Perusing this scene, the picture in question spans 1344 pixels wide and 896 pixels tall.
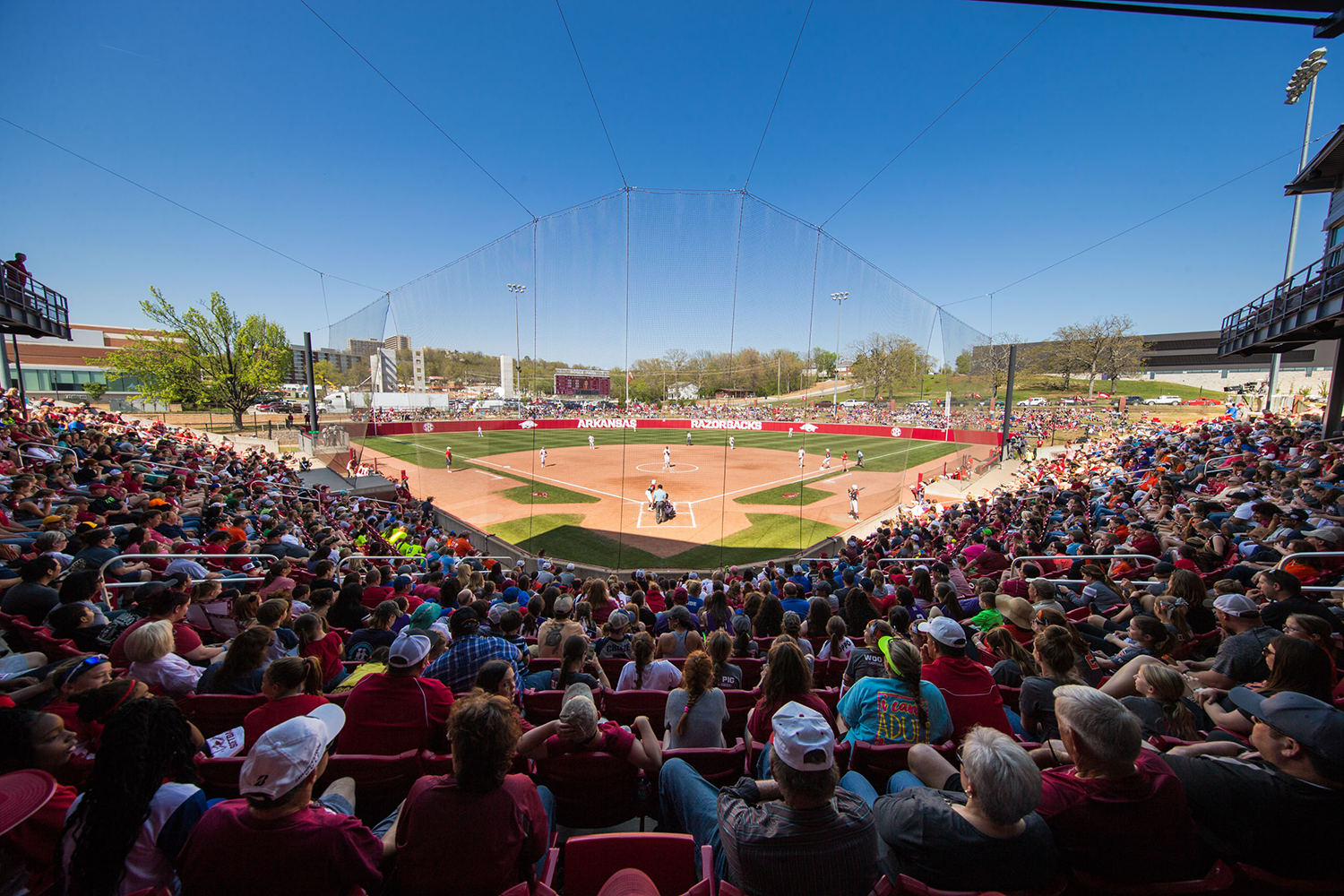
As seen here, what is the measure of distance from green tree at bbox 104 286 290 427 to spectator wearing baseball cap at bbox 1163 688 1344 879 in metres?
60.0

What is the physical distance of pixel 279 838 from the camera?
5.97 ft

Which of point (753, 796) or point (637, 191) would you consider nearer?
point (753, 796)

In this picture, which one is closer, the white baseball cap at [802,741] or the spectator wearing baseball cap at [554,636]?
the white baseball cap at [802,741]

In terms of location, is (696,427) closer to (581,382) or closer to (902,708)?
(581,382)

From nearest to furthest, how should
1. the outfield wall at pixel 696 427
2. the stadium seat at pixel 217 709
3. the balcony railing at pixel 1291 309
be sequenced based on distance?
the stadium seat at pixel 217 709 < the balcony railing at pixel 1291 309 < the outfield wall at pixel 696 427

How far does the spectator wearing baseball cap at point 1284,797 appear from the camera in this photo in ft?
7.00

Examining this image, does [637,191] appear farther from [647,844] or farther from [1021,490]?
[1021,490]

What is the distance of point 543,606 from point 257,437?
45.6 metres

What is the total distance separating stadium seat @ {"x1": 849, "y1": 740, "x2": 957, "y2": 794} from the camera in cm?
286

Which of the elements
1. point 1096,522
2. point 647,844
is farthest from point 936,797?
point 1096,522

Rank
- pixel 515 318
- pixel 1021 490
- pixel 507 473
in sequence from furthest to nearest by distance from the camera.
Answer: pixel 507 473, pixel 1021 490, pixel 515 318

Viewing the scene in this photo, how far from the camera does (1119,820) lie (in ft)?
6.69

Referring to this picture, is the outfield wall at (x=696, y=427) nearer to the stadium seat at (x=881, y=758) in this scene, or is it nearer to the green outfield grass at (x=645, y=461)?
Result: the green outfield grass at (x=645, y=461)

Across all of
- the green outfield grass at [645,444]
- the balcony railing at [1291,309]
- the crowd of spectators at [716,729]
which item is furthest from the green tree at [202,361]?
the balcony railing at [1291,309]
